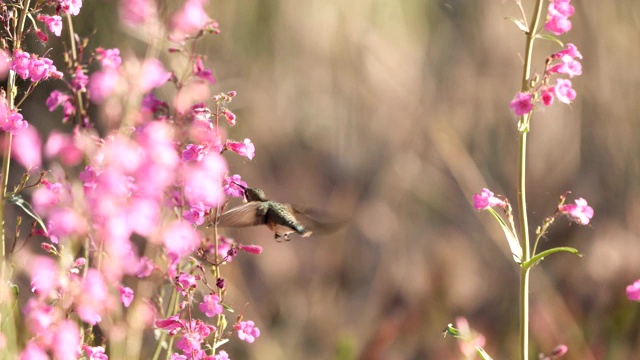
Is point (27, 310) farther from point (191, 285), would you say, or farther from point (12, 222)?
point (12, 222)

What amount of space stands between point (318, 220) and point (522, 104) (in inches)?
26.4

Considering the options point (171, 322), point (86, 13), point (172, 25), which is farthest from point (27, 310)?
point (86, 13)

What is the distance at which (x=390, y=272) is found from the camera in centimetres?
412

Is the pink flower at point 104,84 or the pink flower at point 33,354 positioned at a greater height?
the pink flower at point 104,84

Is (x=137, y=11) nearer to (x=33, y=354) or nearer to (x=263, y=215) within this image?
(x=263, y=215)

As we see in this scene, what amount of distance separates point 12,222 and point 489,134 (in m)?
2.26

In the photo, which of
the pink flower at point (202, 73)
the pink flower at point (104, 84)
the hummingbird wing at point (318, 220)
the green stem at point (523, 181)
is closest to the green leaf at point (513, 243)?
the green stem at point (523, 181)

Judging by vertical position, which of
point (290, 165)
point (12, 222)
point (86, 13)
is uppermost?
point (86, 13)

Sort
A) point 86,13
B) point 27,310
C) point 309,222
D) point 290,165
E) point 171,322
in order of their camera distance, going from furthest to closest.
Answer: point 290,165 < point 86,13 < point 309,222 < point 171,322 < point 27,310

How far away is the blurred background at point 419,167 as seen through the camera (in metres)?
3.90

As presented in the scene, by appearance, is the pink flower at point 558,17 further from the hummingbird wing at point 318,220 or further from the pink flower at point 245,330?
the pink flower at point 245,330

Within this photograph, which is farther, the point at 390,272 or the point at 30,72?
the point at 390,272

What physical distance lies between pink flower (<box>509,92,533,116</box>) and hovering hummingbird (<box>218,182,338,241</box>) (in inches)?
23.1

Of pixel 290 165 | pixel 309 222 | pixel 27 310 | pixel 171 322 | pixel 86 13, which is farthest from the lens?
pixel 290 165
